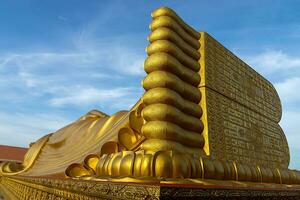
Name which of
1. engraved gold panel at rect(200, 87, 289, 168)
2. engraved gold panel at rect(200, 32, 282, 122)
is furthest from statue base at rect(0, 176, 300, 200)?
engraved gold panel at rect(200, 32, 282, 122)

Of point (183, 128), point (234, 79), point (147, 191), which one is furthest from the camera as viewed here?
point (234, 79)

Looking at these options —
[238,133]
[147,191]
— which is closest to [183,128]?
[238,133]

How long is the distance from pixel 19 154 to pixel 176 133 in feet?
63.7

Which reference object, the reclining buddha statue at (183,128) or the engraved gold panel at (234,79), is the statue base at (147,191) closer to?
the reclining buddha statue at (183,128)

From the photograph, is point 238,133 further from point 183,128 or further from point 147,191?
point 147,191

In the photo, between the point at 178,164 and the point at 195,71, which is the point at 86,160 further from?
the point at 195,71

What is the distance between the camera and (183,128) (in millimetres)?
3555

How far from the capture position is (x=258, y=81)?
18.8 feet

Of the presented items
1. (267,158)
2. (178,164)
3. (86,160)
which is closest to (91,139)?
(86,160)

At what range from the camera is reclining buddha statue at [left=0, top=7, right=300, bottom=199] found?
2918 mm

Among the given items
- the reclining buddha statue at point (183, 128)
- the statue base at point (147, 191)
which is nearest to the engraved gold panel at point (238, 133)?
the reclining buddha statue at point (183, 128)

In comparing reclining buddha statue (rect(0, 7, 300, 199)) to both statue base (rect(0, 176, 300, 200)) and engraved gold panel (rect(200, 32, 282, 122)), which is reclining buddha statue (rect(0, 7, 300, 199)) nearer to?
engraved gold panel (rect(200, 32, 282, 122))

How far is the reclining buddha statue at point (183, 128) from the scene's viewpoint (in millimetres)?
2918

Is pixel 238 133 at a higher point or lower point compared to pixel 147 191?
higher
